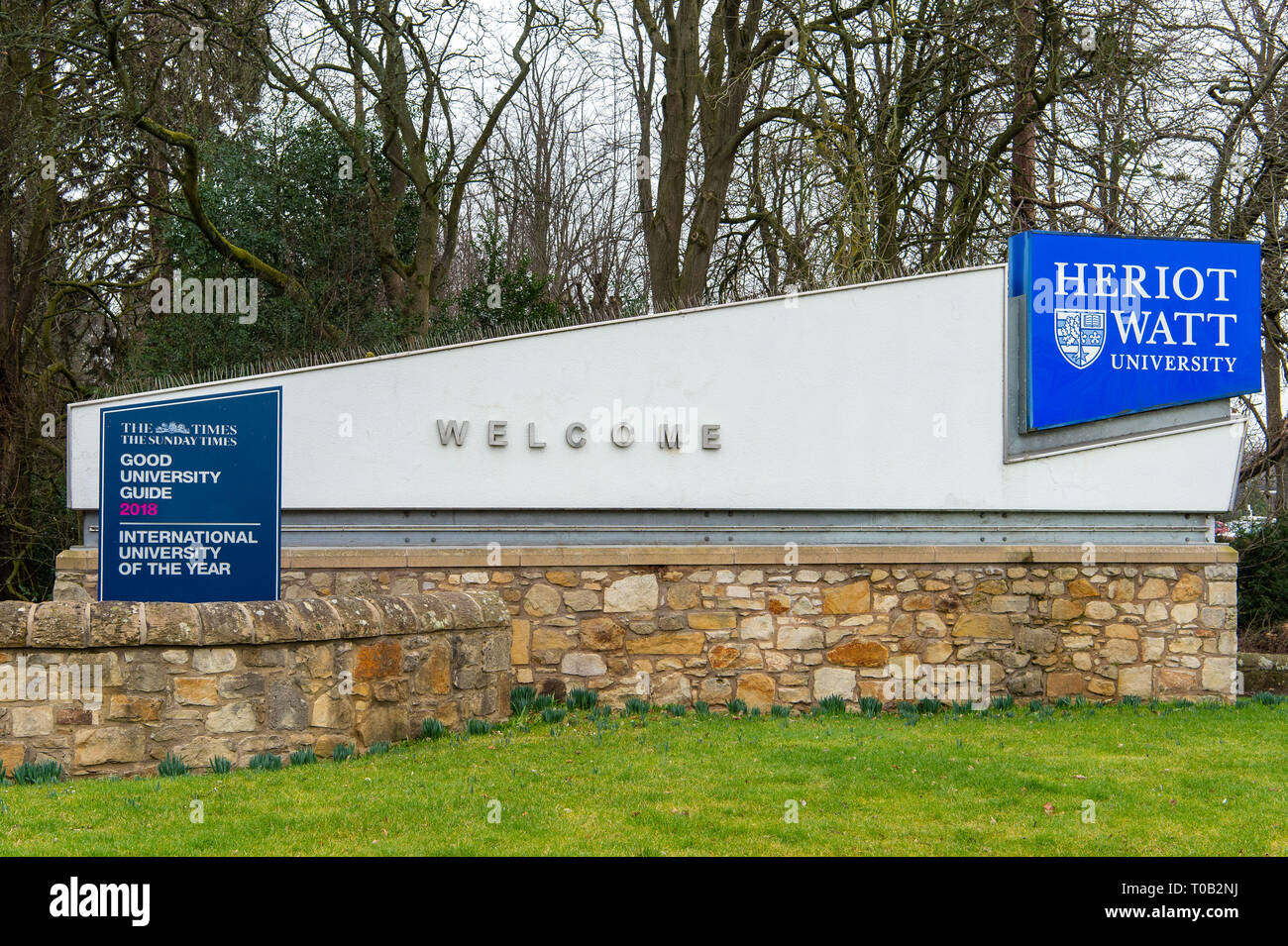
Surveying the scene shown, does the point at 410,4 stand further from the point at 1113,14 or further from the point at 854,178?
the point at 1113,14

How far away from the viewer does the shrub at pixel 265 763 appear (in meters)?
8.01

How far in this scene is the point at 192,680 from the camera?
316 inches

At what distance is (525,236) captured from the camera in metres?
29.0

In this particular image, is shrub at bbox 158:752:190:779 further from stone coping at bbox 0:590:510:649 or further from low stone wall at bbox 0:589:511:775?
stone coping at bbox 0:590:510:649

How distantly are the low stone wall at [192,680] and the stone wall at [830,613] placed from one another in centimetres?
234

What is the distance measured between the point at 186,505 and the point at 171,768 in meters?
2.75

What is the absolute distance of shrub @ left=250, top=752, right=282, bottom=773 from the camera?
8008 mm

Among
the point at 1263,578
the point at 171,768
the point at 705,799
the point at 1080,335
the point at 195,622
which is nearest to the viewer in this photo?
the point at 705,799

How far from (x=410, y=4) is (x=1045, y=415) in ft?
36.0

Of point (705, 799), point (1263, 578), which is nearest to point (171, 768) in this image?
point (705, 799)

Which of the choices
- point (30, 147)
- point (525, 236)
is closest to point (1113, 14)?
point (30, 147)

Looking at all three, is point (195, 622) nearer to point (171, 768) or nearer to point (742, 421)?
point (171, 768)

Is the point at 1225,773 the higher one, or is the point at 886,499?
the point at 886,499

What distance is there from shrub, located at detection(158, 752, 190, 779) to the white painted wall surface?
3.54 m
